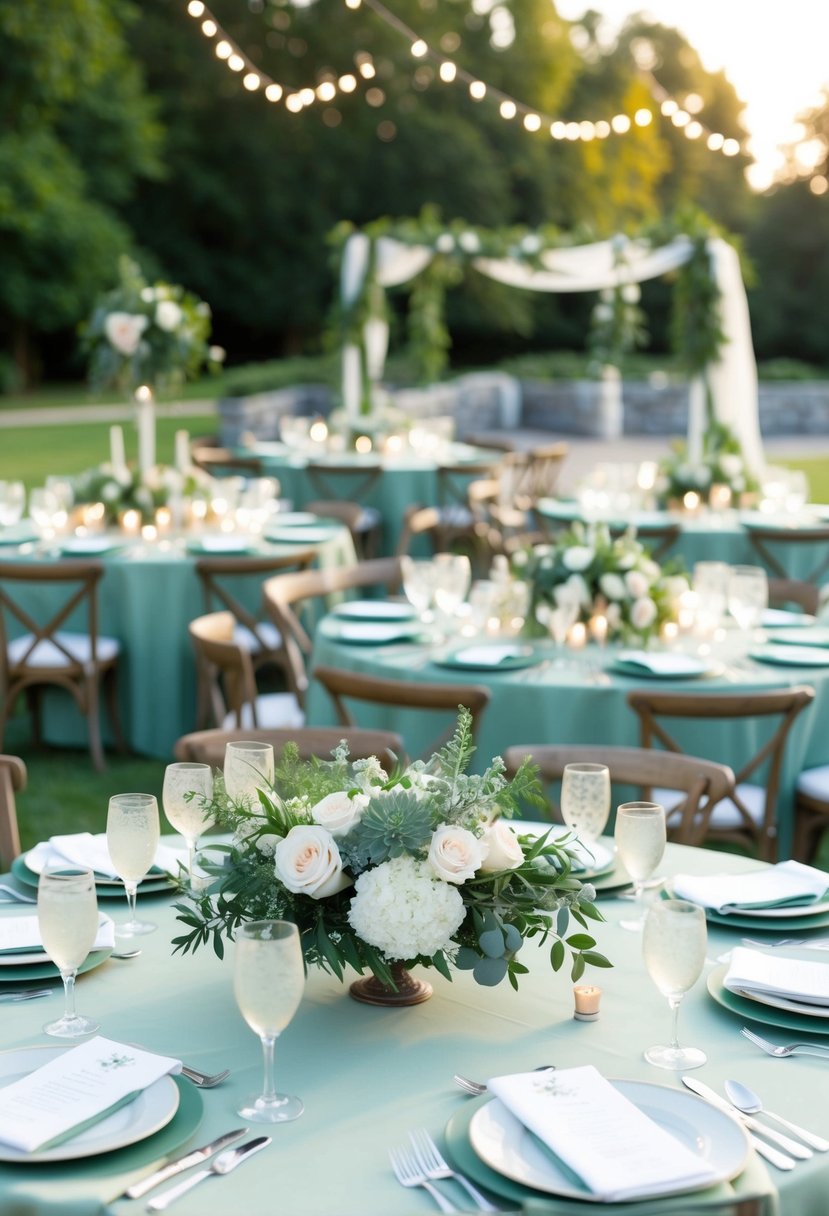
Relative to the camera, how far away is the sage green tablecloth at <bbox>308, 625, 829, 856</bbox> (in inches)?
171

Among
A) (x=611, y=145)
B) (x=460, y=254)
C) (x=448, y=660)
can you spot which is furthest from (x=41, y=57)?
(x=448, y=660)

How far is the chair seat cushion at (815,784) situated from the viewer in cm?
442

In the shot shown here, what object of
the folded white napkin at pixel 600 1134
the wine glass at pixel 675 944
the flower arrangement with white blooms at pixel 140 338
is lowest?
the folded white napkin at pixel 600 1134

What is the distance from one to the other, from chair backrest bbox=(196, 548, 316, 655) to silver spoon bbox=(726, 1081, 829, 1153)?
4.22 metres

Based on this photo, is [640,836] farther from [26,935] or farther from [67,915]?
[26,935]

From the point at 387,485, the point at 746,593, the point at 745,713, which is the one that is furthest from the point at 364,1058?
the point at 387,485

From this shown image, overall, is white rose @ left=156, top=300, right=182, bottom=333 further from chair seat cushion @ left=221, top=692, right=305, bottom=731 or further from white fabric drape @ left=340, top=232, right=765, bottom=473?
white fabric drape @ left=340, top=232, right=765, bottom=473

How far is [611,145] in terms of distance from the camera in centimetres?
3425

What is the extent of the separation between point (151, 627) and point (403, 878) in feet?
14.7

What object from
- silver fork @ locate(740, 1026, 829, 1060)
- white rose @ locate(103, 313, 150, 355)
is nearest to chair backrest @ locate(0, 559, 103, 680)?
white rose @ locate(103, 313, 150, 355)

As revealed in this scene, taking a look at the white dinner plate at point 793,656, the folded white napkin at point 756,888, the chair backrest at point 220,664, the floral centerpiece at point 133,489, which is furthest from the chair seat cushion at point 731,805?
the floral centerpiece at point 133,489

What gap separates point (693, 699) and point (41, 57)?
21.0 m

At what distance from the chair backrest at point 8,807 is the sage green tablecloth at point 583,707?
4.88 ft

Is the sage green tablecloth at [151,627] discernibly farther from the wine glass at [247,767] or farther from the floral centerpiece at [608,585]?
the wine glass at [247,767]
